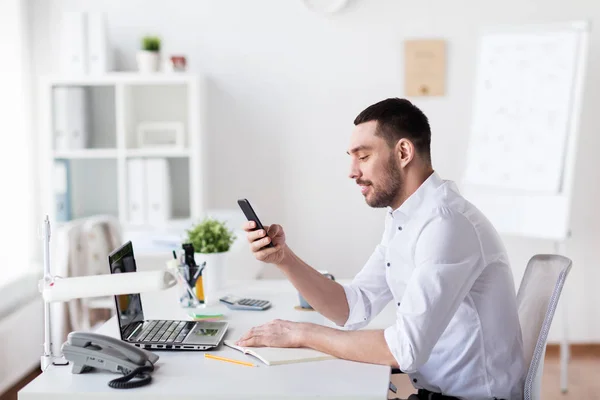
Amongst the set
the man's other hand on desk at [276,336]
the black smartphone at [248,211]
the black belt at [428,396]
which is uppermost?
the black smartphone at [248,211]

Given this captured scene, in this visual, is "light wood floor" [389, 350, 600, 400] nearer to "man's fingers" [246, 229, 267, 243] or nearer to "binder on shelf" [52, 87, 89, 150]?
"man's fingers" [246, 229, 267, 243]

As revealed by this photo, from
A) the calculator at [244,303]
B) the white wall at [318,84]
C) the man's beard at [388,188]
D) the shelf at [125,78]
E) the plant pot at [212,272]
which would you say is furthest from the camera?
the white wall at [318,84]

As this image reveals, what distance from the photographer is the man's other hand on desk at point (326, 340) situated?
1.77m

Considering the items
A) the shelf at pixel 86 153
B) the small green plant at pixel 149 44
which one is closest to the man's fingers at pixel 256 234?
the shelf at pixel 86 153

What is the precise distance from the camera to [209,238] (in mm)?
2525

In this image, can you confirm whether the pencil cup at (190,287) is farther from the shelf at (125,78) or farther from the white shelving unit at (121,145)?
the shelf at (125,78)

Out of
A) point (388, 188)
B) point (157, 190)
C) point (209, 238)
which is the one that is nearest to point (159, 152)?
point (157, 190)

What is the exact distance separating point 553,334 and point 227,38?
2.49 metres

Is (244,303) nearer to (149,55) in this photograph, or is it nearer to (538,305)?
(538,305)

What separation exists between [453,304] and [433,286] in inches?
2.7

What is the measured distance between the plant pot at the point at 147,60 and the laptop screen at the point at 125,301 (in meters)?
2.03

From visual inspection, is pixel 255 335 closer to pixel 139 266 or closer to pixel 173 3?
pixel 139 266

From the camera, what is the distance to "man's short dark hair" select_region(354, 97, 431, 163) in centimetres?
198

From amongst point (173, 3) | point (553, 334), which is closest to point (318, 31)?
point (173, 3)
